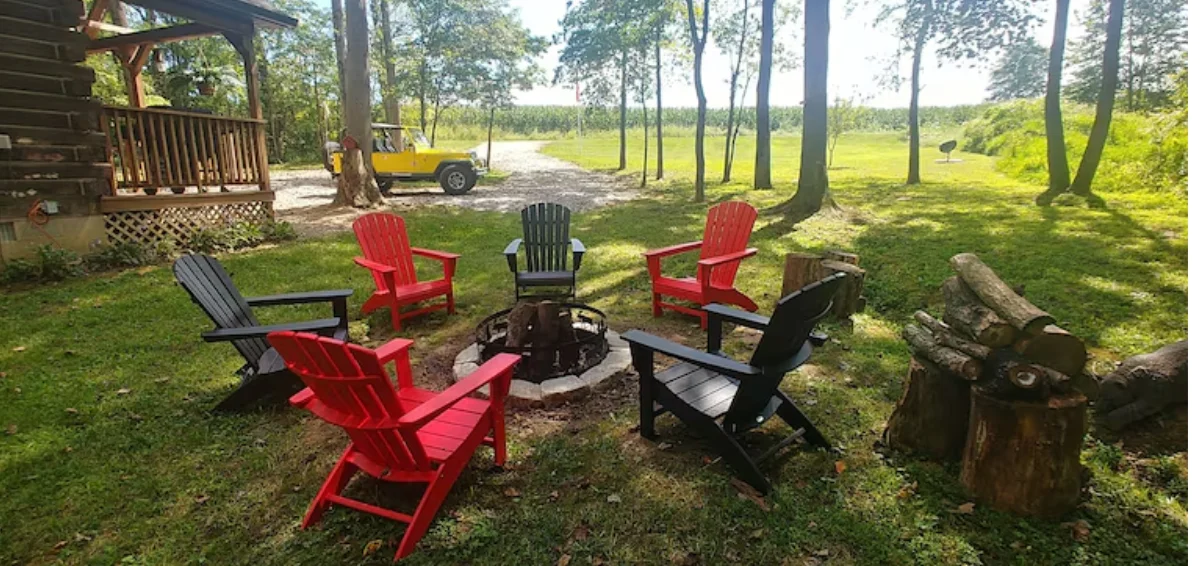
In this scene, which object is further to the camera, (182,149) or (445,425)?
(182,149)

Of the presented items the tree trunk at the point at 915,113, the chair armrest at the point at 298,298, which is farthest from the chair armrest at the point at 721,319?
the tree trunk at the point at 915,113

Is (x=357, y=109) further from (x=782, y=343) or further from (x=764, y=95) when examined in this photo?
(x=782, y=343)

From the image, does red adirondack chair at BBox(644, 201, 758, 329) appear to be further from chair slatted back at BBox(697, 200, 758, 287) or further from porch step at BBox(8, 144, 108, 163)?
porch step at BBox(8, 144, 108, 163)

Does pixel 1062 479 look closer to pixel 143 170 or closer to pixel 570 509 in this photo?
pixel 570 509

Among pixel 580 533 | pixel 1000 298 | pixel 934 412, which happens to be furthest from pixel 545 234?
pixel 1000 298

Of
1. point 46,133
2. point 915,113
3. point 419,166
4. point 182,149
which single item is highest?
point 915,113

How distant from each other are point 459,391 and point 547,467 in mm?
643

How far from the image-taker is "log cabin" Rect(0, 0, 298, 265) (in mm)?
5734

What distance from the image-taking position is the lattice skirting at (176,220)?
655 cm

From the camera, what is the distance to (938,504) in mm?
2240

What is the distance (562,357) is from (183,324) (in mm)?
3253

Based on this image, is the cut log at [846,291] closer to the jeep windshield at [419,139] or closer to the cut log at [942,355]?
the cut log at [942,355]

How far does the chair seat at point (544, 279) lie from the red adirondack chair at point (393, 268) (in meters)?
0.61

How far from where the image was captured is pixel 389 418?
203cm
